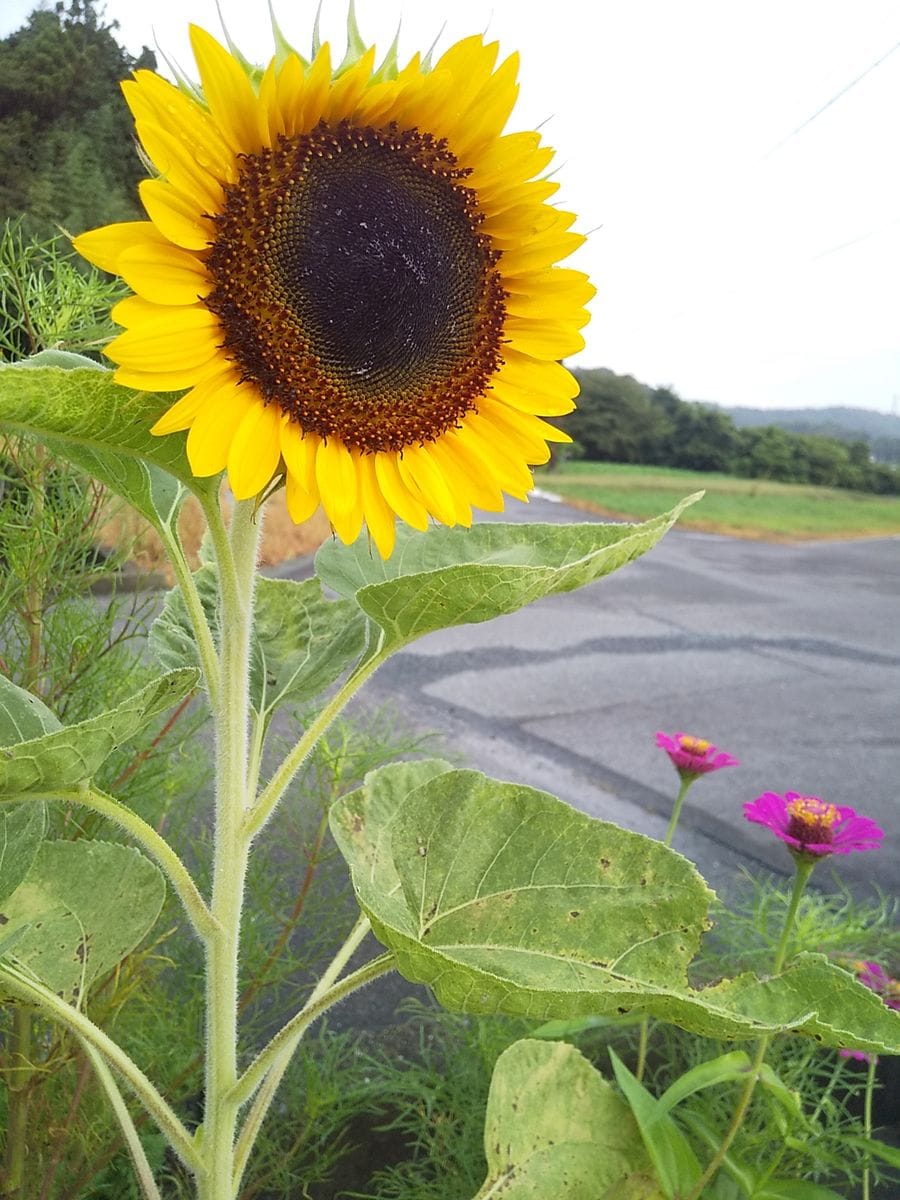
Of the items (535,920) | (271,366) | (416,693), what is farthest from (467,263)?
(416,693)

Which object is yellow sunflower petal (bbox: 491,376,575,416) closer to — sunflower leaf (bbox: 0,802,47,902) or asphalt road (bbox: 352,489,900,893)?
sunflower leaf (bbox: 0,802,47,902)

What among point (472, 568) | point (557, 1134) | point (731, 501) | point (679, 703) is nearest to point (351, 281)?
point (472, 568)

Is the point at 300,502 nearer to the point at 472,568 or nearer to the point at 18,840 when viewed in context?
the point at 472,568

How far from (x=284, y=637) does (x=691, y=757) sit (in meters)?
0.40

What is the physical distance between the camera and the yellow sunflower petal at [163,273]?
0.30 m

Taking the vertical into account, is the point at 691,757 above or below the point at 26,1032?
above

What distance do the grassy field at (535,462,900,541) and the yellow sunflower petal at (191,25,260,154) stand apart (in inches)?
230

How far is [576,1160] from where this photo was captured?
583 millimetres

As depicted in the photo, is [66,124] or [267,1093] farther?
[66,124]

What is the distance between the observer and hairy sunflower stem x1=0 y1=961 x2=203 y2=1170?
0.43 meters

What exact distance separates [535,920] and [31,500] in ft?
1.48

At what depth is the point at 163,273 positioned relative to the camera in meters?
0.31

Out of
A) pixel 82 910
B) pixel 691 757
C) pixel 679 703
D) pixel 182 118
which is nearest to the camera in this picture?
pixel 182 118

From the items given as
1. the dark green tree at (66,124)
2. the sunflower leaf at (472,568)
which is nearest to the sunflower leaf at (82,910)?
the sunflower leaf at (472,568)
